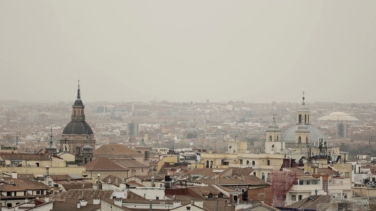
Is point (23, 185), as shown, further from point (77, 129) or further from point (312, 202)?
point (77, 129)

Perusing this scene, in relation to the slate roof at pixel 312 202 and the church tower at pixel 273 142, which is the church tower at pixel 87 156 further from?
the slate roof at pixel 312 202

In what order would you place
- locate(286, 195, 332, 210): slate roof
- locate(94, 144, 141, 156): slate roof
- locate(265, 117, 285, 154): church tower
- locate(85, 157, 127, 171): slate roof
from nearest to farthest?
locate(286, 195, 332, 210): slate roof, locate(85, 157, 127, 171): slate roof, locate(265, 117, 285, 154): church tower, locate(94, 144, 141, 156): slate roof

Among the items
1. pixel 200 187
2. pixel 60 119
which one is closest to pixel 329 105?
pixel 60 119

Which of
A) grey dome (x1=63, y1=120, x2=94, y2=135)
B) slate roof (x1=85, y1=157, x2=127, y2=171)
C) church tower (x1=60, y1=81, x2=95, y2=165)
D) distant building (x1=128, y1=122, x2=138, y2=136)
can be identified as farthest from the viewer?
distant building (x1=128, y1=122, x2=138, y2=136)

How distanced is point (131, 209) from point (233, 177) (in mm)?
17296

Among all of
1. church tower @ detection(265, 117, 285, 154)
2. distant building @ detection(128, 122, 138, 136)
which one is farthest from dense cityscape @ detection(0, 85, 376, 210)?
distant building @ detection(128, 122, 138, 136)

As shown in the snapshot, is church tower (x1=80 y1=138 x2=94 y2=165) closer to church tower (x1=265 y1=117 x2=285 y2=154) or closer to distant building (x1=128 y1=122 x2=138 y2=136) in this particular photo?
church tower (x1=265 y1=117 x2=285 y2=154)

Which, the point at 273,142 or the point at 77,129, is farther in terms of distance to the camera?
the point at 77,129

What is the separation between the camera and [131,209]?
30734 millimetres

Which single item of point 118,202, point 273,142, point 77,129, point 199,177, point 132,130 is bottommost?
point 132,130

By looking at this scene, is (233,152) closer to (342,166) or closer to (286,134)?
(286,134)

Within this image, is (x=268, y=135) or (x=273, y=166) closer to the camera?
(x=273, y=166)

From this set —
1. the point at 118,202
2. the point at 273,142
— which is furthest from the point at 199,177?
the point at 118,202

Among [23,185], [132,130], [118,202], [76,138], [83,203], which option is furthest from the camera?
[132,130]
